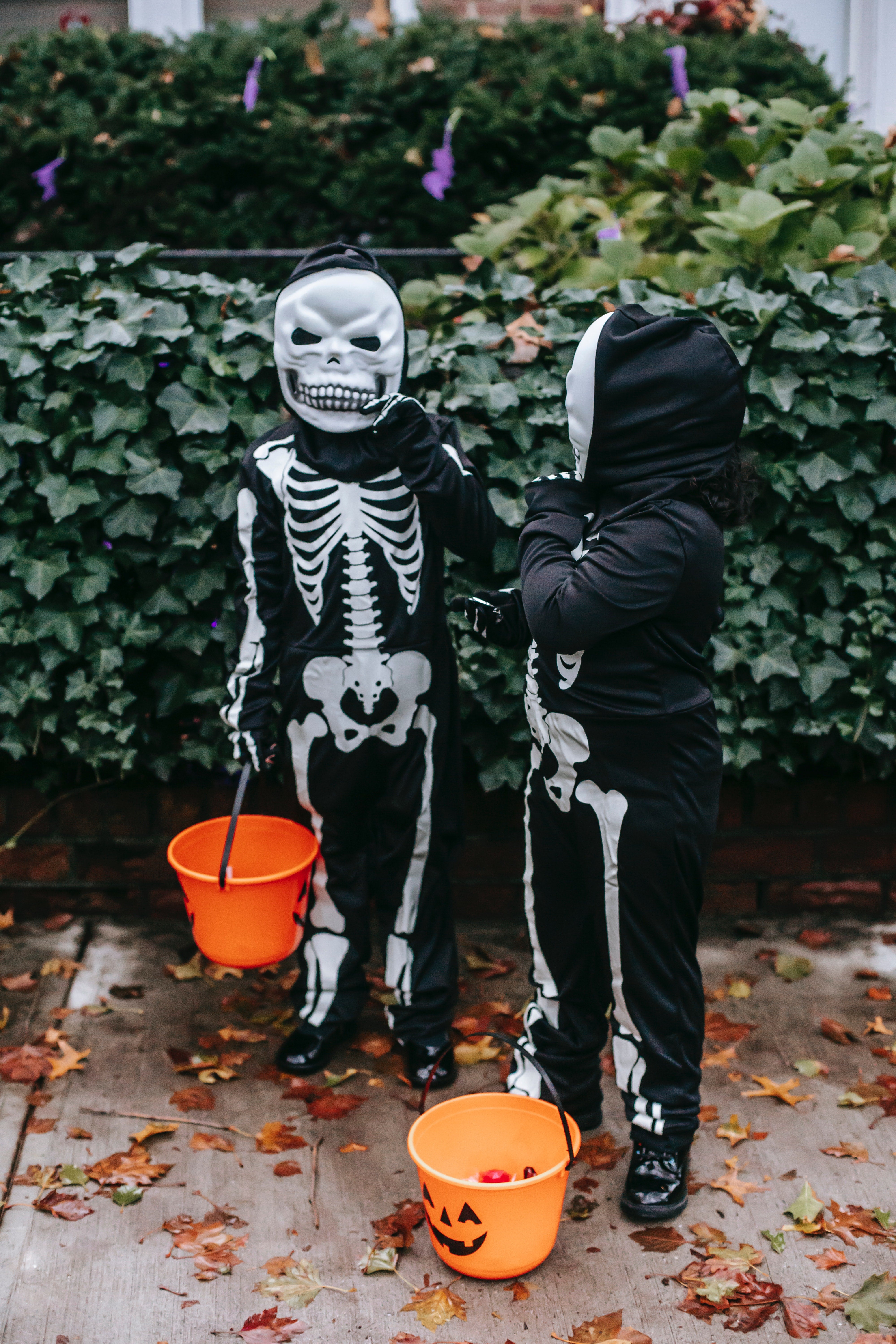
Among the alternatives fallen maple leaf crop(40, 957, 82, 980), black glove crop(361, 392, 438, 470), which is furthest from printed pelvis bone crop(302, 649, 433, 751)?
fallen maple leaf crop(40, 957, 82, 980)

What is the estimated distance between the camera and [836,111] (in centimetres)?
418

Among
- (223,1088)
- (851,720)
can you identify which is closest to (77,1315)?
(223,1088)

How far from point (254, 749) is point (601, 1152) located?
128 centimetres

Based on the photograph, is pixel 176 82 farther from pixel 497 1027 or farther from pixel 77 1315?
pixel 77 1315

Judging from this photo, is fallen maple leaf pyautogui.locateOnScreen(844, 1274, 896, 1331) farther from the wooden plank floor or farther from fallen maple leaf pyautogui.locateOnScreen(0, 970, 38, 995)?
fallen maple leaf pyautogui.locateOnScreen(0, 970, 38, 995)

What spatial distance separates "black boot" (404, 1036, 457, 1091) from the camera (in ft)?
10.4

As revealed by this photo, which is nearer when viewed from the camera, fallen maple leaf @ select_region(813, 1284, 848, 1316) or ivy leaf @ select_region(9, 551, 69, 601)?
fallen maple leaf @ select_region(813, 1284, 848, 1316)

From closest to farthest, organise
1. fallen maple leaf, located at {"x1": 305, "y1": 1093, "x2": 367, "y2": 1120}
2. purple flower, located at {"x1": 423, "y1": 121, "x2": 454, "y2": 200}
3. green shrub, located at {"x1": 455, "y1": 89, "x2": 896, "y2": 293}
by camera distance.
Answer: fallen maple leaf, located at {"x1": 305, "y1": 1093, "x2": 367, "y2": 1120} < green shrub, located at {"x1": 455, "y1": 89, "x2": 896, "y2": 293} < purple flower, located at {"x1": 423, "y1": 121, "x2": 454, "y2": 200}

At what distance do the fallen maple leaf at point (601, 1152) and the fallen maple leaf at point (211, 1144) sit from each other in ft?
2.75

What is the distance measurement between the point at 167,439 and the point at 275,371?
369mm

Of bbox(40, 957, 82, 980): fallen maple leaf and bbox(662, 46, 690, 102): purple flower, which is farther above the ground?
bbox(662, 46, 690, 102): purple flower

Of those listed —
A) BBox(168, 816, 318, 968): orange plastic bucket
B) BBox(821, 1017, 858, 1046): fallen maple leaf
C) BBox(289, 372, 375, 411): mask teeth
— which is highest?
BBox(289, 372, 375, 411): mask teeth

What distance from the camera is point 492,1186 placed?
2.36 metres

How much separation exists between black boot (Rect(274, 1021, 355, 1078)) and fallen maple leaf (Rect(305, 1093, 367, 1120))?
104 millimetres
